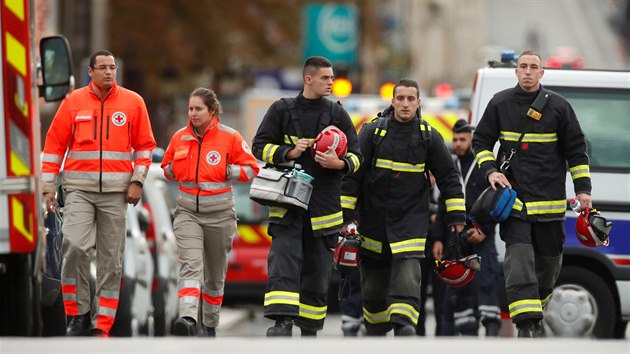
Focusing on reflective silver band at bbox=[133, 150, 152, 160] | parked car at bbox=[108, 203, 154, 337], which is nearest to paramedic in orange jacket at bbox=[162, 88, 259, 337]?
reflective silver band at bbox=[133, 150, 152, 160]

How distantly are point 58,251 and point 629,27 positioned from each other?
326ft

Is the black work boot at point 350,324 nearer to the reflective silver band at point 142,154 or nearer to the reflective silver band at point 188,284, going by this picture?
the reflective silver band at point 188,284

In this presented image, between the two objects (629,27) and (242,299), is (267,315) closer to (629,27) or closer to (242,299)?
(242,299)

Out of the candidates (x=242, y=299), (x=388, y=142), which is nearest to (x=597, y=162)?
(x=388, y=142)

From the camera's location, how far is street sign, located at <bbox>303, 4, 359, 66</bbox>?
29.3 m

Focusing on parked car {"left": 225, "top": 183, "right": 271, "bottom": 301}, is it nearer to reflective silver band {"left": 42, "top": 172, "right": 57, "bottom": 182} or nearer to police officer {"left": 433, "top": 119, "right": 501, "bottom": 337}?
police officer {"left": 433, "top": 119, "right": 501, "bottom": 337}

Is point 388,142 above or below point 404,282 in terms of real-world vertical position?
above

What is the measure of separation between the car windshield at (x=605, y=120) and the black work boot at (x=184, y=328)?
3.66m

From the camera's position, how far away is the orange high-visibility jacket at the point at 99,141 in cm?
1130

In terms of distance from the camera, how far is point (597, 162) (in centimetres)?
1342

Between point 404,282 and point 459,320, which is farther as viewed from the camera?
point 459,320

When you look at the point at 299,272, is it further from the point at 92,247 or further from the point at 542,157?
the point at 542,157

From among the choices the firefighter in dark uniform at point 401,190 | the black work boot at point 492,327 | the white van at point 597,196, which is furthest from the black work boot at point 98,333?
the white van at point 597,196

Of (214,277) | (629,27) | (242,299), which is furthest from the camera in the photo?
(629,27)
